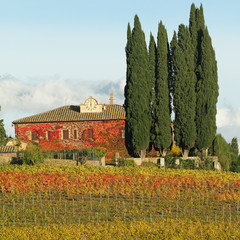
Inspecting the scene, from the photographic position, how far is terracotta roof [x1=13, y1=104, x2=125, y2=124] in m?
49.8

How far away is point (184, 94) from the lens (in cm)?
4112

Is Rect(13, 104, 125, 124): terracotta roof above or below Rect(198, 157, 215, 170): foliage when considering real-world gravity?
above

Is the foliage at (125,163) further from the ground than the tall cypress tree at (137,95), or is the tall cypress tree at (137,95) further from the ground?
the tall cypress tree at (137,95)

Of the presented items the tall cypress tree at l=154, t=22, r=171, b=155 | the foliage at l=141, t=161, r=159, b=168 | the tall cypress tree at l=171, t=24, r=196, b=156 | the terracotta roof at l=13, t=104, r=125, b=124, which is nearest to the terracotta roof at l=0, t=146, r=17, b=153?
the terracotta roof at l=13, t=104, r=125, b=124

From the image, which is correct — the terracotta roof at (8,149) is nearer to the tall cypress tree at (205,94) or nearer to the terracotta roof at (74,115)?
the terracotta roof at (74,115)

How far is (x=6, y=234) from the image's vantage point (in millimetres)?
19062

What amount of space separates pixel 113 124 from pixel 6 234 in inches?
1217

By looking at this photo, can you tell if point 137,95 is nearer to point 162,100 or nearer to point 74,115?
point 162,100

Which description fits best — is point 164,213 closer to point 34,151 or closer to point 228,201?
point 228,201

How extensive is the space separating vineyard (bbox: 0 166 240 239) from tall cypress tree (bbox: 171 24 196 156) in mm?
8570

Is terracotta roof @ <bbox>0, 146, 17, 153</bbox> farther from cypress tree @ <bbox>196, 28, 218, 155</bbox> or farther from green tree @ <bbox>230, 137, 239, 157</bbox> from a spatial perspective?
green tree @ <bbox>230, 137, 239, 157</bbox>

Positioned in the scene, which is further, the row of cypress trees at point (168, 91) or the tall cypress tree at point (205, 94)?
the tall cypress tree at point (205, 94)

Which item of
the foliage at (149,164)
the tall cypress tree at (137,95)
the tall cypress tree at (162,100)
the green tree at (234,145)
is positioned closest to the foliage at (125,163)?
the foliage at (149,164)

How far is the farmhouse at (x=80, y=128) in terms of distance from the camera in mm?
49219
